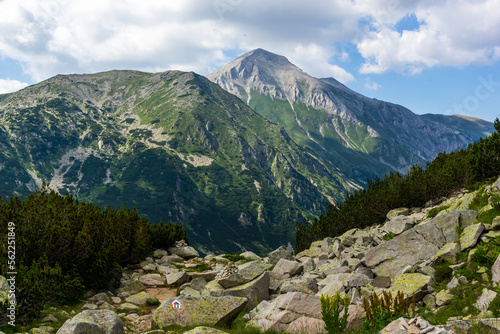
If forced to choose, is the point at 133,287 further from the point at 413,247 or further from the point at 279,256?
the point at 413,247

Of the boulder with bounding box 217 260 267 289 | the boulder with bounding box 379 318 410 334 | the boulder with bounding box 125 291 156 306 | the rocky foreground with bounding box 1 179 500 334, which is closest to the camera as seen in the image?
the boulder with bounding box 379 318 410 334

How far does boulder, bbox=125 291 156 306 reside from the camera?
17408 mm

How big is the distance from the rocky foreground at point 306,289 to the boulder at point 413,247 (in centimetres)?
5

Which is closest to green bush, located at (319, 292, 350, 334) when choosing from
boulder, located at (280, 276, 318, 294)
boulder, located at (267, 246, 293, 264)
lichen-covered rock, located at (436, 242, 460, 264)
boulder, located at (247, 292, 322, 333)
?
boulder, located at (247, 292, 322, 333)

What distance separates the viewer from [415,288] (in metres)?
11.5

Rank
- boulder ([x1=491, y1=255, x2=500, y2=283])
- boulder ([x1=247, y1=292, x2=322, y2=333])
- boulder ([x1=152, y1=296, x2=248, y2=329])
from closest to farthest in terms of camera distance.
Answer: boulder ([x1=491, y1=255, x2=500, y2=283]), boulder ([x1=247, y1=292, x2=322, y2=333]), boulder ([x1=152, y1=296, x2=248, y2=329])

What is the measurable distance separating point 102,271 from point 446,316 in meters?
17.5

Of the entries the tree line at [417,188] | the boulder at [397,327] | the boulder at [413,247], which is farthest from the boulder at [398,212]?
the boulder at [397,327]

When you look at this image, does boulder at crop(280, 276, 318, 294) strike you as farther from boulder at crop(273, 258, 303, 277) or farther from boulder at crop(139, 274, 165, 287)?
boulder at crop(139, 274, 165, 287)

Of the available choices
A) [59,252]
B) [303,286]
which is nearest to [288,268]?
[303,286]

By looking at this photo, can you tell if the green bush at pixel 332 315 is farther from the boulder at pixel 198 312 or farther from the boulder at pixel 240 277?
the boulder at pixel 240 277

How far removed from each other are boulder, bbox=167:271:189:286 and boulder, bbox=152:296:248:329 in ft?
24.4

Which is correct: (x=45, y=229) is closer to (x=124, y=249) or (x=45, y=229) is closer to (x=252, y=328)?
(x=124, y=249)

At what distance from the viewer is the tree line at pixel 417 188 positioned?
2433 cm
